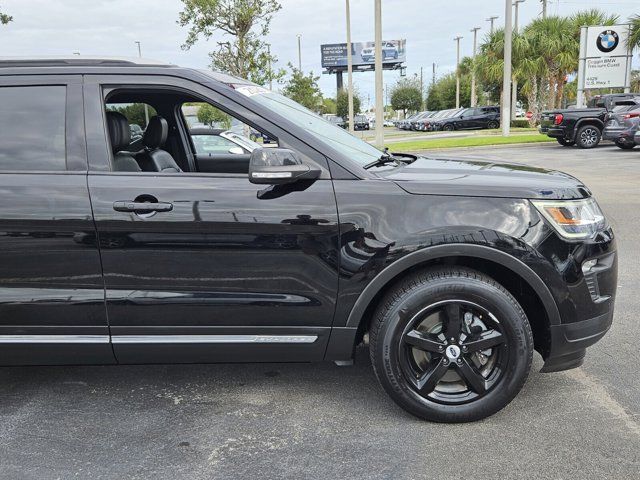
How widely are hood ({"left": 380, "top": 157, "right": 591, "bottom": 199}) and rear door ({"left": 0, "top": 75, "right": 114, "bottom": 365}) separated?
156cm

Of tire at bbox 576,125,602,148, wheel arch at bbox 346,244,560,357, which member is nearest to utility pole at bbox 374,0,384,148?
tire at bbox 576,125,602,148

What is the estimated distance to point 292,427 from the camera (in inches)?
118

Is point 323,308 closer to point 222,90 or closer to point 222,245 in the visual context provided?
point 222,245

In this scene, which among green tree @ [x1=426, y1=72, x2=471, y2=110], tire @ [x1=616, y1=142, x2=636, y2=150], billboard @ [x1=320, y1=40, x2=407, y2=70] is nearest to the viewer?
tire @ [x1=616, y1=142, x2=636, y2=150]

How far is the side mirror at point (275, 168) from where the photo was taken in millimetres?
2688

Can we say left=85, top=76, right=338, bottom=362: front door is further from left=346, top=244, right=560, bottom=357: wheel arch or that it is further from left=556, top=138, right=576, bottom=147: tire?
left=556, top=138, right=576, bottom=147: tire

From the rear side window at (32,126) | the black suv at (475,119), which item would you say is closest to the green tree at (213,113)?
Answer: the rear side window at (32,126)

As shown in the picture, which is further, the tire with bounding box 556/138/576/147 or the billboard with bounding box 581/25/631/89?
the billboard with bounding box 581/25/631/89

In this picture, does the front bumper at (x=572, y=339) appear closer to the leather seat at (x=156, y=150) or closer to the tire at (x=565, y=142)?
the leather seat at (x=156, y=150)

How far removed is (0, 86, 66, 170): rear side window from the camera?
2.89 m

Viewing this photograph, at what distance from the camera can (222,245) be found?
278cm

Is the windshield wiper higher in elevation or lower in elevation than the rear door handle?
higher

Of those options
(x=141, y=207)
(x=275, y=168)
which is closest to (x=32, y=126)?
(x=141, y=207)

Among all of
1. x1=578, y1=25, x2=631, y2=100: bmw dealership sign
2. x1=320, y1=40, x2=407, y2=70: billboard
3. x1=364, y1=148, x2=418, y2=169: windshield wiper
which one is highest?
x1=320, y1=40, x2=407, y2=70: billboard
